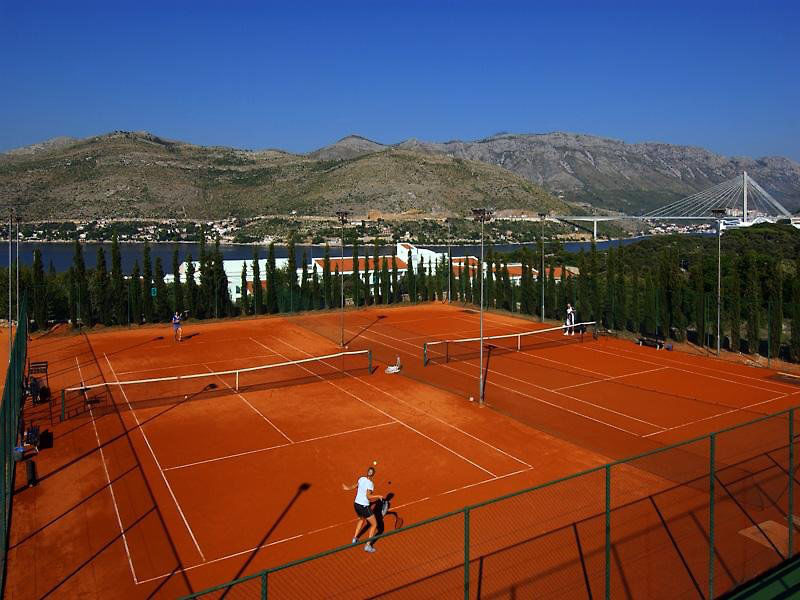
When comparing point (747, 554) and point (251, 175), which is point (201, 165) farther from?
point (747, 554)

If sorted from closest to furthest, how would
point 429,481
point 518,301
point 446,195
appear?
1. point 429,481
2. point 518,301
3. point 446,195

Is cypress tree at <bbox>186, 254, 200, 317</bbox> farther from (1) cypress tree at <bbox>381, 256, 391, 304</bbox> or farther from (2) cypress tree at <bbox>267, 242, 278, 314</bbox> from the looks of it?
(1) cypress tree at <bbox>381, 256, 391, 304</bbox>

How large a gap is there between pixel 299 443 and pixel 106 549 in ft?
20.0

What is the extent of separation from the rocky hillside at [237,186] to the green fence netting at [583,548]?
134 meters

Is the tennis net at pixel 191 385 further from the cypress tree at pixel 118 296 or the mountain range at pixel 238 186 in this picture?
the mountain range at pixel 238 186

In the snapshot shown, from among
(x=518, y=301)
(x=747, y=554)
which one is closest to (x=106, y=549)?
(x=747, y=554)

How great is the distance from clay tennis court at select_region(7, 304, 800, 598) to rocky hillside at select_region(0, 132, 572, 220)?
123644mm

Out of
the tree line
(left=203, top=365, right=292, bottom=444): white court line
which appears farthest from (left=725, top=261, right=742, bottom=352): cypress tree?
(left=203, top=365, right=292, bottom=444): white court line

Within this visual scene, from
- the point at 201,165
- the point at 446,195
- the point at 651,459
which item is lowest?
the point at 651,459

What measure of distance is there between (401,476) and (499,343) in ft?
56.3

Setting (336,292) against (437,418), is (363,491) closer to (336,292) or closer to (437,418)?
(437,418)

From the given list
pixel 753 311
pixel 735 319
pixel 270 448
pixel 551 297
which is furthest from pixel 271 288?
pixel 753 311

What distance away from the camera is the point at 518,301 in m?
45.4

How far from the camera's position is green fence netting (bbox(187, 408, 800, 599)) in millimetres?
9102
